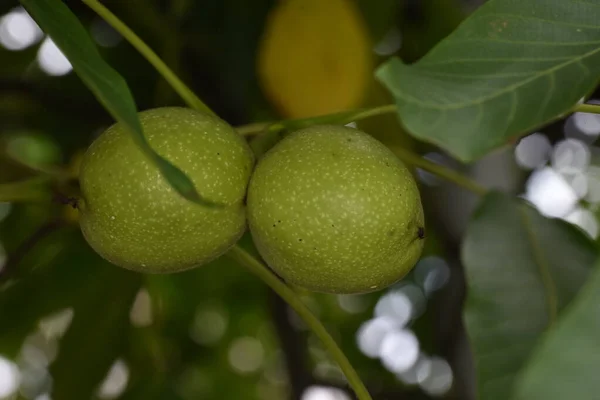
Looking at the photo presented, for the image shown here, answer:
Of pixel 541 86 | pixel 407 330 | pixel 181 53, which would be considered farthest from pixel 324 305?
pixel 541 86

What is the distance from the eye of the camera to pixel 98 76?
481 mm

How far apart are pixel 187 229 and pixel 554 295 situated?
35cm

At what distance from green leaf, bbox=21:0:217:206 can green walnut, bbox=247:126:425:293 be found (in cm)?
13

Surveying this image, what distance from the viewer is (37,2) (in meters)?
0.53

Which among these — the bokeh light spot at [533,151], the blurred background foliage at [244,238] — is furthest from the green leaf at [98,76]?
the bokeh light spot at [533,151]

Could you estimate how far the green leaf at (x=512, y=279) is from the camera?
57 cm

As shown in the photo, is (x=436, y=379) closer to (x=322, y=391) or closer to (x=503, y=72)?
(x=322, y=391)

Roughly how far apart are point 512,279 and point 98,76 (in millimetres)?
418

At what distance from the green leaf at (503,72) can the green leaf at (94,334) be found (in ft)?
2.37

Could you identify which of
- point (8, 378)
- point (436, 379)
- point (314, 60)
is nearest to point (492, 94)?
point (314, 60)

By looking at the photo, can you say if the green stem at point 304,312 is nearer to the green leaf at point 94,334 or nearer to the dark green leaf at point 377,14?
the green leaf at point 94,334

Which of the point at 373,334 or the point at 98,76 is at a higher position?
the point at 98,76

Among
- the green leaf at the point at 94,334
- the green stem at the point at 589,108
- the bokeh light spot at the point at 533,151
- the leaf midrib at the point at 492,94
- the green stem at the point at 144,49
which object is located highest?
the green stem at the point at 144,49

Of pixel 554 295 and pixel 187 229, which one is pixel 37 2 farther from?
pixel 554 295
